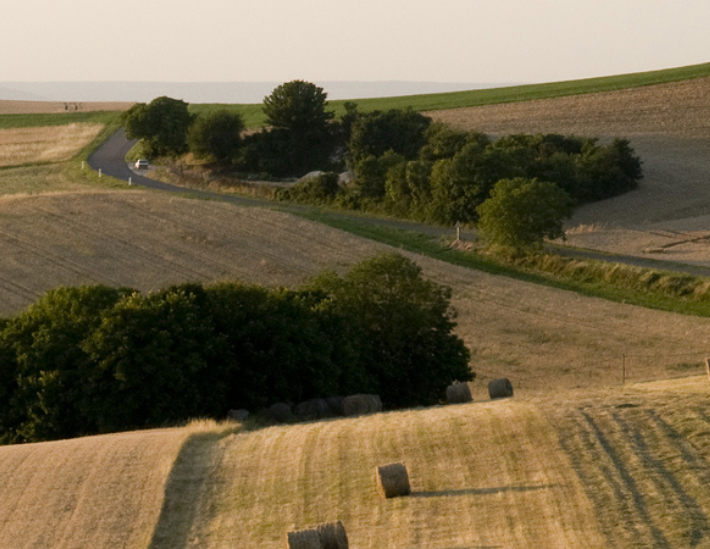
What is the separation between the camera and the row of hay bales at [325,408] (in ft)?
84.7

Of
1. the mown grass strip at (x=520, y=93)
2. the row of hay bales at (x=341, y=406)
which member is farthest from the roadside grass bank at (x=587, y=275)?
the mown grass strip at (x=520, y=93)

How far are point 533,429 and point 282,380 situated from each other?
1003 centimetres

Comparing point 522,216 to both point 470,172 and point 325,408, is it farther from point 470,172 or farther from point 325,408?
point 325,408

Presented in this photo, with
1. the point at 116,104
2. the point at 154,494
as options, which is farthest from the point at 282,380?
the point at 116,104

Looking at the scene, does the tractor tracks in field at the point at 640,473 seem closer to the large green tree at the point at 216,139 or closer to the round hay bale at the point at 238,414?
the round hay bale at the point at 238,414

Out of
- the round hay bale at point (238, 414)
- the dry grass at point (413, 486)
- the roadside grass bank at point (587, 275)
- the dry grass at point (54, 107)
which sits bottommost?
the roadside grass bank at point (587, 275)

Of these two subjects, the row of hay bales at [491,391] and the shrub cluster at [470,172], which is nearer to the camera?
the row of hay bales at [491,391]

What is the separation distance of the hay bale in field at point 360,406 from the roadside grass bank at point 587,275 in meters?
21.0

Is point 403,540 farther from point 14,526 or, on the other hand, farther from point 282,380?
point 282,380

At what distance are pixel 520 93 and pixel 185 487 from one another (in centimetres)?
9297

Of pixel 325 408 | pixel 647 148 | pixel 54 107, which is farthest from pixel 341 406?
pixel 54 107

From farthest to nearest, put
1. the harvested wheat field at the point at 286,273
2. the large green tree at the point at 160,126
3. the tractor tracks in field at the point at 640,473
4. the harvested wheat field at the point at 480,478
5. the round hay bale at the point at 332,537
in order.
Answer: the large green tree at the point at 160,126 < the harvested wheat field at the point at 286,273 < the harvested wheat field at the point at 480,478 < the tractor tracks in field at the point at 640,473 < the round hay bale at the point at 332,537

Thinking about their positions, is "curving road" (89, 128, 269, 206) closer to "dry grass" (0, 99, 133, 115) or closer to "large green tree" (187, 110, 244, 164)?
"large green tree" (187, 110, 244, 164)

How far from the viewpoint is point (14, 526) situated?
1770 centimetres
